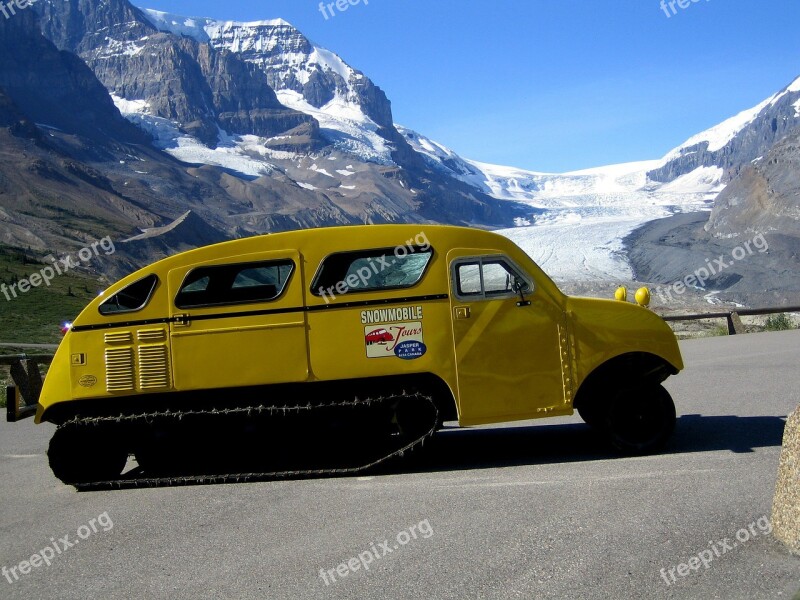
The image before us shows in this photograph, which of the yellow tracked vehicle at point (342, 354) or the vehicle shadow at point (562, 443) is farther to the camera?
the vehicle shadow at point (562, 443)

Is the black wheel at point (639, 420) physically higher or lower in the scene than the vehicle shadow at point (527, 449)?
higher

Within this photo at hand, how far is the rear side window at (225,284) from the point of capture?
884 centimetres

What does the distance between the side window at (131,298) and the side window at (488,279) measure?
10.4 feet

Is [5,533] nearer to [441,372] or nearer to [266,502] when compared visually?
[266,502]

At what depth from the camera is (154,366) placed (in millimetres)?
8805

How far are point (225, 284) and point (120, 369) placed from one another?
4.56 ft

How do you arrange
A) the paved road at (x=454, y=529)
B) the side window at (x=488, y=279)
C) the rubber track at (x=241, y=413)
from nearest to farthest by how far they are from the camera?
the paved road at (x=454, y=529) → the rubber track at (x=241, y=413) → the side window at (x=488, y=279)

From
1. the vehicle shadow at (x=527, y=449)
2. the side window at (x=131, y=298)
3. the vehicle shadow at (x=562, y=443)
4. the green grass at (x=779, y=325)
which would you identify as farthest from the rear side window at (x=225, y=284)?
the green grass at (x=779, y=325)

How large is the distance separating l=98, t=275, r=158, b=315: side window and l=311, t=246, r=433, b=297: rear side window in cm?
174

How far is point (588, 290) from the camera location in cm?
5394

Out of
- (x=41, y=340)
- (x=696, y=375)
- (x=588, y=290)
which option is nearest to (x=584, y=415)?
(x=696, y=375)

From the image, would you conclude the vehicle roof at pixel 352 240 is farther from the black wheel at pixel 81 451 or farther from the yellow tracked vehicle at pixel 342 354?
the black wheel at pixel 81 451

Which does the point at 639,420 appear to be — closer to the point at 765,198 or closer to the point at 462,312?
the point at 462,312

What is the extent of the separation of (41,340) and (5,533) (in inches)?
1295
